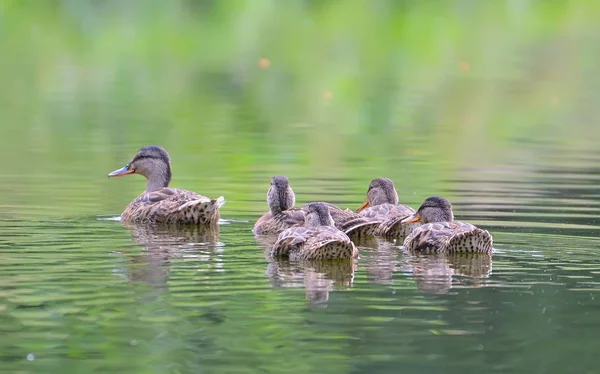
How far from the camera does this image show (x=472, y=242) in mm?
10984

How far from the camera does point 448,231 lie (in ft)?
36.8

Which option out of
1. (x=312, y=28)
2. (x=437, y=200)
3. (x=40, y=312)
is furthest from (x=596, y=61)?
(x=40, y=312)

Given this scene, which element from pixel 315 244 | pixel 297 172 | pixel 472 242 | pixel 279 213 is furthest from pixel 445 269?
pixel 297 172

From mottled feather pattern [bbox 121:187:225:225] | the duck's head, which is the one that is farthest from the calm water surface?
the duck's head

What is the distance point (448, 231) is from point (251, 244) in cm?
164

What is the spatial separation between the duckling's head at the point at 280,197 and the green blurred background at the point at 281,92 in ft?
3.29

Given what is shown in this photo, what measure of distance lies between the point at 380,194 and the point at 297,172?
3163mm

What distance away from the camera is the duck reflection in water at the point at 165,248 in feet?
32.3

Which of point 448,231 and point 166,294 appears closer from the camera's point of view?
point 166,294

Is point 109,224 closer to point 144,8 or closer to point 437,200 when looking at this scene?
point 437,200

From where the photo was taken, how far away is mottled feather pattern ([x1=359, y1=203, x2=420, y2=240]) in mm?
12625

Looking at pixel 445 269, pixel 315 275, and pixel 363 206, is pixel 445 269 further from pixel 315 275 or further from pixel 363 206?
pixel 363 206

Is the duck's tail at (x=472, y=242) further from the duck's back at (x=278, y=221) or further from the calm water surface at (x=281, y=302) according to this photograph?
the duck's back at (x=278, y=221)

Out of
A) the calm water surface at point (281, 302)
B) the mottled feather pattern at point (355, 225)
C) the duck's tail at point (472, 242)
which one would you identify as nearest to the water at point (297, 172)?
the calm water surface at point (281, 302)
